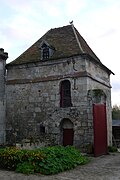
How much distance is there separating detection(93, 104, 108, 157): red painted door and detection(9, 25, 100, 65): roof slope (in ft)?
12.2

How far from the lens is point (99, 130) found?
1573 centimetres

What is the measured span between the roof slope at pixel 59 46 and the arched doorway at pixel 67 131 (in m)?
4.24

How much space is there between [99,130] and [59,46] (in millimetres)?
6405

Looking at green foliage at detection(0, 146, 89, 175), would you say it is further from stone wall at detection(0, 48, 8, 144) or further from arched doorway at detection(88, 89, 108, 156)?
stone wall at detection(0, 48, 8, 144)

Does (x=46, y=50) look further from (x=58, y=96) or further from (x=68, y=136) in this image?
(x=68, y=136)

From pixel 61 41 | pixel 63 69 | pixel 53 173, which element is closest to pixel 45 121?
pixel 63 69

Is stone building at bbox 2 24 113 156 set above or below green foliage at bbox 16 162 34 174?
above

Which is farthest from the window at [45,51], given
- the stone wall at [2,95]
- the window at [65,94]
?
the stone wall at [2,95]

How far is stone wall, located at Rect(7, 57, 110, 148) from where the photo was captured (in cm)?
1577

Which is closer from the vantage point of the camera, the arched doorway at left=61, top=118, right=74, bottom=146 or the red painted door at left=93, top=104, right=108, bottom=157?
the red painted door at left=93, top=104, right=108, bottom=157

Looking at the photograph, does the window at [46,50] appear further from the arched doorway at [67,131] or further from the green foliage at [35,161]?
the green foliage at [35,161]

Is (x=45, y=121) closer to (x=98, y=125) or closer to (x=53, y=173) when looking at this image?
(x=98, y=125)

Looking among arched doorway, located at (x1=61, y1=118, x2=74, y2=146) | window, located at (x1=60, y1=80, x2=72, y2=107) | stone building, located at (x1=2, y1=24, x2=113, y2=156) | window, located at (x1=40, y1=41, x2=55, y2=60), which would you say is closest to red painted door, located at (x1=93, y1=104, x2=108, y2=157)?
stone building, located at (x1=2, y1=24, x2=113, y2=156)

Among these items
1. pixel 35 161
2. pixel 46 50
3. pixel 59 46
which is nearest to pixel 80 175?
pixel 35 161
